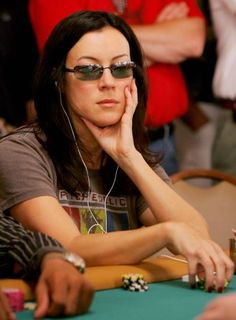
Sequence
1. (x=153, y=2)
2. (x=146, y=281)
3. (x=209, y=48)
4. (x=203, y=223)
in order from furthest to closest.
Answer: (x=209, y=48), (x=153, y=2), (x=203, y=223), (x=146, y=281)

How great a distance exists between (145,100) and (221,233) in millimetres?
785

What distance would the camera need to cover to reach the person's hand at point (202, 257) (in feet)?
7.80

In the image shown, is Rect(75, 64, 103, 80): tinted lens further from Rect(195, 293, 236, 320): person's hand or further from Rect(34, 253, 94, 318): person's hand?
Rect(195, 293, 236, 320): person's hand

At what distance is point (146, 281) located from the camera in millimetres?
2412

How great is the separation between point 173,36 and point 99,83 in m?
1.20

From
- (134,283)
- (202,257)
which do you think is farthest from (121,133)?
(134,283)

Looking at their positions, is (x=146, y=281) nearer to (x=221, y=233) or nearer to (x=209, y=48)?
(x=221, y=233)

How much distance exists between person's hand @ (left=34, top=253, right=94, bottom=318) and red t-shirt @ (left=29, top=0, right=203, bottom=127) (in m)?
2.03

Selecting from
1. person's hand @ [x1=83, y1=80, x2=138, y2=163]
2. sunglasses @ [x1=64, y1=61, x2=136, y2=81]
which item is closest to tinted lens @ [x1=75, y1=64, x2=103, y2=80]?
sunglasses @ [x1=64, y1=61, x2=136, y2=81]

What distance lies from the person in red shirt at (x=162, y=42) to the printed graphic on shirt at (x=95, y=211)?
2.87 ft

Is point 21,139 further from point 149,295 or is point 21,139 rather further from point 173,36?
point 173,36

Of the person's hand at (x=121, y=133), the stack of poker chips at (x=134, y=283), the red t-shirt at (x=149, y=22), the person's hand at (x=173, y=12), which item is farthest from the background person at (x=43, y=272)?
the person's hand at (x=173, y=12)

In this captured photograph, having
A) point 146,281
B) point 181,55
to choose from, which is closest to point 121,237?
point 146,281

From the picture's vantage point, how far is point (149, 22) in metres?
4.09
